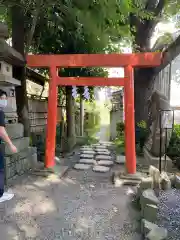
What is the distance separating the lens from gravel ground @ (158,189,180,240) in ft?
12.3

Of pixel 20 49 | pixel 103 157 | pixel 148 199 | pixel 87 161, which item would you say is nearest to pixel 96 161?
pixel 87 161

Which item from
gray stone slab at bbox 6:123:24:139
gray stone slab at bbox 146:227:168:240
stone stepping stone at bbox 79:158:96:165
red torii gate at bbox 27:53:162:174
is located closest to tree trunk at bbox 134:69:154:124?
stone stepping stone at bbox 79:158:96:165

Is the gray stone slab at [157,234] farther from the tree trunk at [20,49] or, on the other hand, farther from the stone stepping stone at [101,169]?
the tree trunk at [20,49]

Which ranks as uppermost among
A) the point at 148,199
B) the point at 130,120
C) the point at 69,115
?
the point at 69,115

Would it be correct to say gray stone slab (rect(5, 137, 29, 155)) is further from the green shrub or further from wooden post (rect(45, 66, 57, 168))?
the green shrub

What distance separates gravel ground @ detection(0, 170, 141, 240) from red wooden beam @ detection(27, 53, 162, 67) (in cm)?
314

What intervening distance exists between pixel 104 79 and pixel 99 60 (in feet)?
2.09

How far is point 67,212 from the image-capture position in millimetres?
4387

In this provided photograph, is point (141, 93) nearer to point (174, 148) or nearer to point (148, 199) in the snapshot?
point (174, 148)

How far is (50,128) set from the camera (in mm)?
6961

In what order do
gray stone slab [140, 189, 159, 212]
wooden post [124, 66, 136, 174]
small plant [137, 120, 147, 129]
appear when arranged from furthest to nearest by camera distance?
small plant [137, 120, 147, 129] < wooden post [124, 66, 136, 174] < gray stone slab [140, 189, 159, 212]

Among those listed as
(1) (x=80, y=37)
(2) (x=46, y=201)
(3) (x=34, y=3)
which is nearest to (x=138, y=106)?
(1) (x=80, y=37)

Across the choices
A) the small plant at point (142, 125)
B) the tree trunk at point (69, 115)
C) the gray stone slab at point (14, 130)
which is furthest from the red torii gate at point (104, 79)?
the tree trunk at point (69, 115)

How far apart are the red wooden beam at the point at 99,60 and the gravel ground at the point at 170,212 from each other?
3.27m
